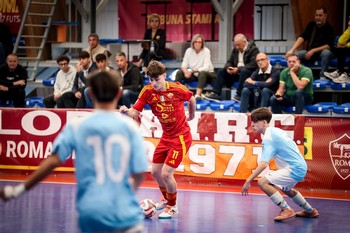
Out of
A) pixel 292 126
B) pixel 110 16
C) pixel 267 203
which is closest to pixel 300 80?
pixel 292 126

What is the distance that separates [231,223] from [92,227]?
4.85 meters

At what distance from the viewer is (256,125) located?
9773 mm

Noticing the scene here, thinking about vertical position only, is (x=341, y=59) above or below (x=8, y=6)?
below

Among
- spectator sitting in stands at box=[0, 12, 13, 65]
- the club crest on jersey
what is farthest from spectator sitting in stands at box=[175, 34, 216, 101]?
spectator sitting in stands at box=[0, 12, 13, 65]

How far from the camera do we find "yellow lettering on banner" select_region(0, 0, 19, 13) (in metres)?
20.6

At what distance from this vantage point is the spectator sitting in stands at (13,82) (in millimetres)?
16641

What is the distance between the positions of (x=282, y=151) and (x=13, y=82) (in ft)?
27.8

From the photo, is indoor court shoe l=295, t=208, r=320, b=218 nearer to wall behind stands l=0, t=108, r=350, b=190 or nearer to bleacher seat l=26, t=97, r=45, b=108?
wall behind stands l=0, t=108, r=350, b=190

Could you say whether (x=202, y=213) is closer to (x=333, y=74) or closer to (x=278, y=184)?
(x=278, y=184)

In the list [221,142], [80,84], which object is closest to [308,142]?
[221,142]

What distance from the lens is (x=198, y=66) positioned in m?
16.5

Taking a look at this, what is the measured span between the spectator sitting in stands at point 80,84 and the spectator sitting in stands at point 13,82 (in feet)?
3.66

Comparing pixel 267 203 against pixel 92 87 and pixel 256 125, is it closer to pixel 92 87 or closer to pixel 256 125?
pixel 256 125

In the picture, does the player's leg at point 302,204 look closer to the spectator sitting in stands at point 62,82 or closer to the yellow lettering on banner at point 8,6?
the spectator sitting in stands at point 62,82
